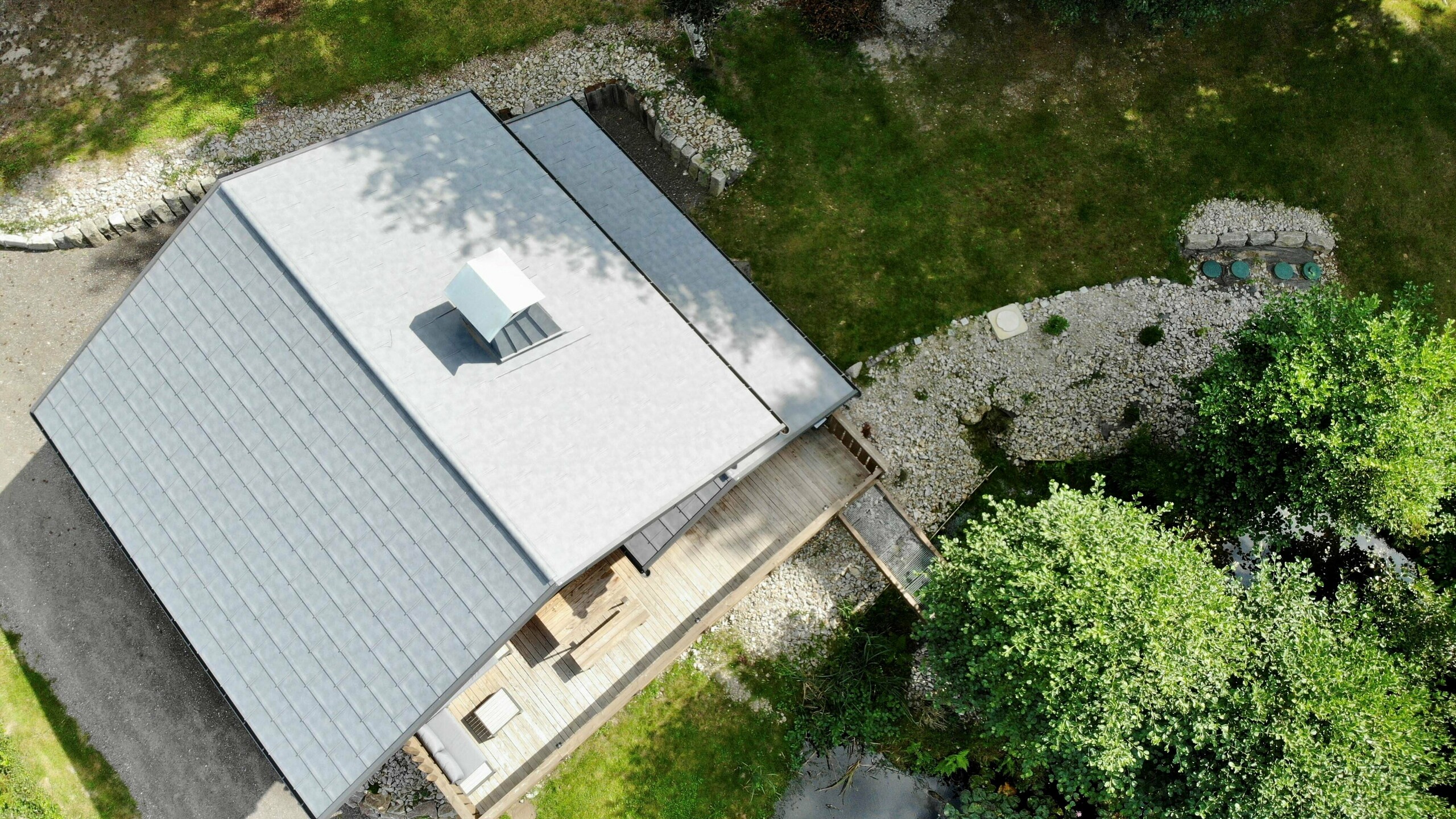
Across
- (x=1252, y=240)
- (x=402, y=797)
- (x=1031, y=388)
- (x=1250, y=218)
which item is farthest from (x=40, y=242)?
(x=1250, y=218)

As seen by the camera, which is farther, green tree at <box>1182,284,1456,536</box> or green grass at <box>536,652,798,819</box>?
green grass at <box>536,652,798,819</box>

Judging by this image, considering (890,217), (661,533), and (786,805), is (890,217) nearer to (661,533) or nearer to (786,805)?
(661,533)

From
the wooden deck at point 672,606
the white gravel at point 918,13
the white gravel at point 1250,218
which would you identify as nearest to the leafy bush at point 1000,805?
the wooden deck at point 672,606

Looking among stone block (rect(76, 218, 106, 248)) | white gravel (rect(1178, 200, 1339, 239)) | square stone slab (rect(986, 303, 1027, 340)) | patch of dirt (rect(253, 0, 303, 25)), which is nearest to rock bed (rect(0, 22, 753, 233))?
stone block (rect(76, 218, 106, 248))

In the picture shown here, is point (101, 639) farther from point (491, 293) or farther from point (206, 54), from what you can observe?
point (206, 54)

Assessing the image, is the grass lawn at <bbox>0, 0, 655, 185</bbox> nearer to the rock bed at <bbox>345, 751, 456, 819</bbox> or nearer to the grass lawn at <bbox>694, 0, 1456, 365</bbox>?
the grass lawn at <bbox>694, 0, 1456, 365</bbox>

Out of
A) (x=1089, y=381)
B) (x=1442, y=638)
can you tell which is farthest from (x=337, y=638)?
(x=1442, y=638)
